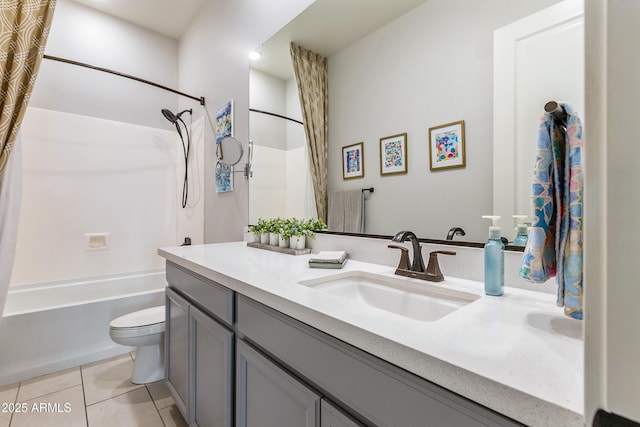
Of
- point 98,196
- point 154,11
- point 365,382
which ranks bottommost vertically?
point 365,382

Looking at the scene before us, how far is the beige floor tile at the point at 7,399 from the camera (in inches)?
61.7

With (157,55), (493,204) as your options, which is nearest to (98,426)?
(493,204)

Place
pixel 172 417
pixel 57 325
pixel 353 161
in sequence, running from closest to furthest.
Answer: pixel 353 161 → pixel 172 417 → pixel 57 325

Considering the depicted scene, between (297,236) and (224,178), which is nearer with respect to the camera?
(297,236)

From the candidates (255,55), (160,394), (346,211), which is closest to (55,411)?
(160,394)

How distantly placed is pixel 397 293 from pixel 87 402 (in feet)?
6.37

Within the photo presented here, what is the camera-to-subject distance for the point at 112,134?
110 inches

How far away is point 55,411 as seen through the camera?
5.37 ft

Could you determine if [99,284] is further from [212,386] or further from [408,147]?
[408,147]

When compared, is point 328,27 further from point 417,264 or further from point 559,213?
point 559,213

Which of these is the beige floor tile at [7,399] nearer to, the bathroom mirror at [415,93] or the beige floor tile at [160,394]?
the beige floor tile at [160,394]

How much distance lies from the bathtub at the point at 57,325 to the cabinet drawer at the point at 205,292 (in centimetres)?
112

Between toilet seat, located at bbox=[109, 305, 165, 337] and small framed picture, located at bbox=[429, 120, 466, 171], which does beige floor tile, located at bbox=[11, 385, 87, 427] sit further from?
small framed picture, located at bbox=[429, 120, 466, 171]

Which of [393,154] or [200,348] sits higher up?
[393,154]
